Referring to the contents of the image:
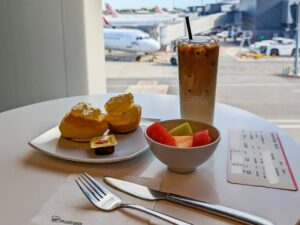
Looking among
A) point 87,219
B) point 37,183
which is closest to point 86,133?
point 37,183

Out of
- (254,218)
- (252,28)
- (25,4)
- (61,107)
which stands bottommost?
(254,218)

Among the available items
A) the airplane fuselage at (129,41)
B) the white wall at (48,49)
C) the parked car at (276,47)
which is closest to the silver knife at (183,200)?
the white wall at (48,49)

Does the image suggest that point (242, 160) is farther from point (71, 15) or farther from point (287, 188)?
point (71, 15)

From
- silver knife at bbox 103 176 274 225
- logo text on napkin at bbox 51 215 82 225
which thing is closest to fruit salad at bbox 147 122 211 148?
silver knife at bbox 103 176 274 225

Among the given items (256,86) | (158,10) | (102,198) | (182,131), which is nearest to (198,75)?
(182,131)

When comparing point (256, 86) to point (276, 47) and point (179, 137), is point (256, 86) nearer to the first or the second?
point (276, 47)

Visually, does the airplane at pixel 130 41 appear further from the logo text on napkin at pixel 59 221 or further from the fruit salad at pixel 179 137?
the logo text on napkin at pixel 59 221
